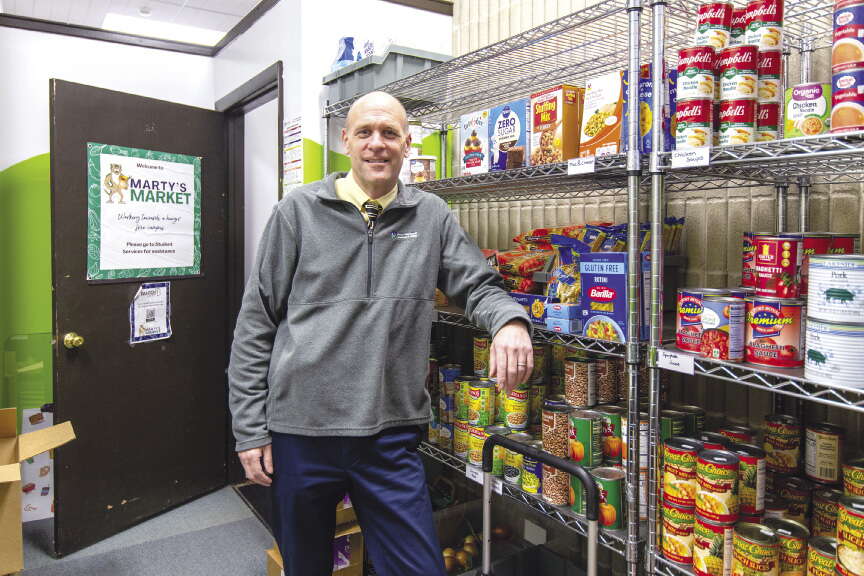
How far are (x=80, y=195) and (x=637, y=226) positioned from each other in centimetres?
260

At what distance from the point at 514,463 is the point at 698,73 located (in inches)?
48.6

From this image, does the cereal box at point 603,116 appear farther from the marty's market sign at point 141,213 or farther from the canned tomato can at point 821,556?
the marty's market sign at point 141,213

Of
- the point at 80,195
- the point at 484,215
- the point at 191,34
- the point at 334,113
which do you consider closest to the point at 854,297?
the point at 484,215

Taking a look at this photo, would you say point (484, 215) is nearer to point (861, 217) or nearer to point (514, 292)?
Answer: point (514, 292)

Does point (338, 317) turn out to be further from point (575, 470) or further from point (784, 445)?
point (784, 445)

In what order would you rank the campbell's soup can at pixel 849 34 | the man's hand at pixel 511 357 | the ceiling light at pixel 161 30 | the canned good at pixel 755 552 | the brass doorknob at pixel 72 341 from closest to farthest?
the campbell's soup can at pixel 849 34 < the canned good at pixel 755 552 < the man's hand at pixel 511 357 < the brass doorknob at pixel 72 341 < the ceiling light at pixel 161 30

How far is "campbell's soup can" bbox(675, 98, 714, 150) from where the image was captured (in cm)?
138

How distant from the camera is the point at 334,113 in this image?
281 cm

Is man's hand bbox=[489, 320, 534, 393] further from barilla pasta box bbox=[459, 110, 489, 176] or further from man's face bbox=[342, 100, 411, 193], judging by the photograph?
barilla pasta box bbox=[459, 110, 489, 176]

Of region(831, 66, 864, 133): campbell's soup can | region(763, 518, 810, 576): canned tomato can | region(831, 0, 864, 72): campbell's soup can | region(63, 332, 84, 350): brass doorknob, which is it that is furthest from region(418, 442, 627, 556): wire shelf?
region(63, 332, 84, 350): brass doorknob

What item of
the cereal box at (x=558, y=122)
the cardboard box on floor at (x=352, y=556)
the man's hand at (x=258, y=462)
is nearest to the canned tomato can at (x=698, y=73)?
the cereal box at (x=558, y=122)

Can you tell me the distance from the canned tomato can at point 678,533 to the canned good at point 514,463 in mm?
551

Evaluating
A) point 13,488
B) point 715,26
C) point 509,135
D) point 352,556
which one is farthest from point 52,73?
point 715,26

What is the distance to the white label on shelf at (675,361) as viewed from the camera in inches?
55.6
